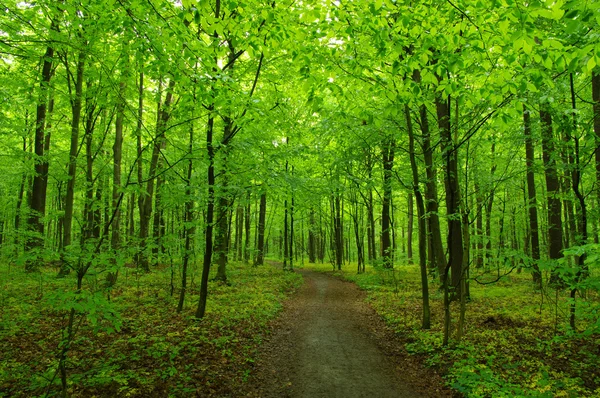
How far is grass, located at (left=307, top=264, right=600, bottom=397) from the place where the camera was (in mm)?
4945

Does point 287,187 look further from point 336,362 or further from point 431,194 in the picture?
point 431,194

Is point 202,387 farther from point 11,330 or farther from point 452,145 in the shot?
point 452,145

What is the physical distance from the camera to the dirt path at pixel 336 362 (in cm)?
554

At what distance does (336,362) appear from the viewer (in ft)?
22.0

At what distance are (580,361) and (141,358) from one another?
8290mm

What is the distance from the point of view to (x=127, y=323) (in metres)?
7.90

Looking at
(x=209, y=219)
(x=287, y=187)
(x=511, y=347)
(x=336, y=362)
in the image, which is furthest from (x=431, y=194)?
(x=209, y=219)

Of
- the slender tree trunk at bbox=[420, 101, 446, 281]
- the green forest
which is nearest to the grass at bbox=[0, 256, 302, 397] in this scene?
the green forest

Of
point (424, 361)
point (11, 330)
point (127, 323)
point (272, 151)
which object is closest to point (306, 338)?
point (424, 361)

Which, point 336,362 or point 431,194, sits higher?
point 431,194

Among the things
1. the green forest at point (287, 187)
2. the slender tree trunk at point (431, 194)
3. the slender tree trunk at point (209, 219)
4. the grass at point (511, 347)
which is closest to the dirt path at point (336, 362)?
the green forest at point (287, 187)

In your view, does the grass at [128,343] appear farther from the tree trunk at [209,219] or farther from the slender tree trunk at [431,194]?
the slender tree trunk at [431,194]

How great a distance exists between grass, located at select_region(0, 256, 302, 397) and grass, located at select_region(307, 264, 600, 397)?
12.8 feet

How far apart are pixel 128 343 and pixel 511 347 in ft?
26.5
